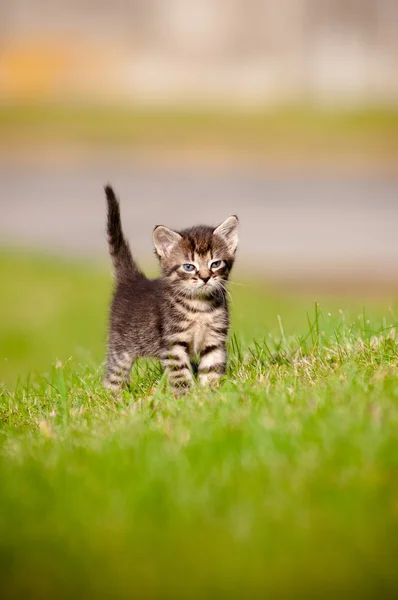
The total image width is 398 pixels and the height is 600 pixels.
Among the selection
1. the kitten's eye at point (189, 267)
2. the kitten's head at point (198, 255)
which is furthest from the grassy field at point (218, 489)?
the kitten's eye at point (189, 267)

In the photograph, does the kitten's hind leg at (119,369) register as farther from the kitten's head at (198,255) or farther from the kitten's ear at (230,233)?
the kitten's ear at (230,233)

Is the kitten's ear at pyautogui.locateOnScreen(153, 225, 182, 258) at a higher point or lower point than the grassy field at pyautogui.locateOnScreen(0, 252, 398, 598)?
higher

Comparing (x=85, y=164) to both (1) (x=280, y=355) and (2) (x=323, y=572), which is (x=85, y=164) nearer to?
(1) (x=280, y=355)

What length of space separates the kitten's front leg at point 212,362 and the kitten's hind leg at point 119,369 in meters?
0.82

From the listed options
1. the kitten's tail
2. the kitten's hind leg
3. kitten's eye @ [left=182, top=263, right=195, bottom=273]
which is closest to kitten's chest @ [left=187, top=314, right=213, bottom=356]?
kitten's eye @ [left=182, top=263, right=195, bottom=273]

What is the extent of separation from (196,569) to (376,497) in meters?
0.80

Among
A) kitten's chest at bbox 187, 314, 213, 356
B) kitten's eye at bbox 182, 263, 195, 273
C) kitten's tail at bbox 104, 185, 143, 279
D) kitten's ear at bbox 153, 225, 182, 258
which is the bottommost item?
kitten's chest at bbox 187, 314, 213, 356

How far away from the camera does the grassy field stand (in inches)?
119

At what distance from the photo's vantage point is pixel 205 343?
6297 millimetres

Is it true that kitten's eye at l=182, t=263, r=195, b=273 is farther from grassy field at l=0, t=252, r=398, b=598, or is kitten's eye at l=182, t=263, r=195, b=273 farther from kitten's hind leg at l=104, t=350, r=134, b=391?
kitten's hind leg at l=104, t=350, r=134, b=391

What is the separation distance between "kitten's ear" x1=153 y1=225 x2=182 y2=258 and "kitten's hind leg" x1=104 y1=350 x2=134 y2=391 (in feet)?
3.22

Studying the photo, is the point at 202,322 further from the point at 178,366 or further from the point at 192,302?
the point at 178,366

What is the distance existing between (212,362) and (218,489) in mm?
2684

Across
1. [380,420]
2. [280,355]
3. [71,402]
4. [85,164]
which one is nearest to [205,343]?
[280,355]
